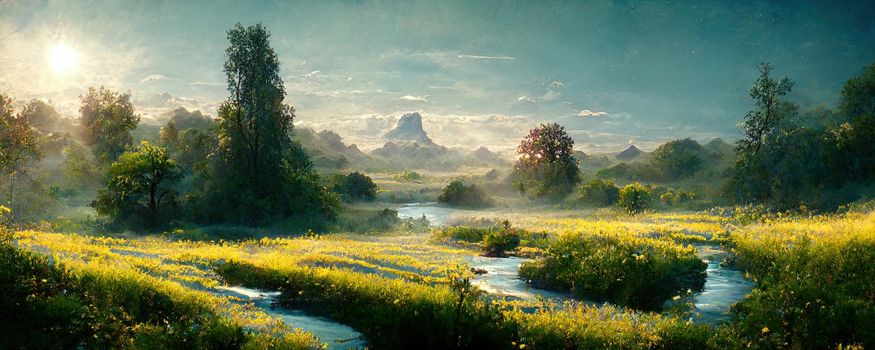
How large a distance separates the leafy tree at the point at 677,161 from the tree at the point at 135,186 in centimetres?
10158

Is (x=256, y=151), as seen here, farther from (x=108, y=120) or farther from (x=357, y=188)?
(x=357, y=188)

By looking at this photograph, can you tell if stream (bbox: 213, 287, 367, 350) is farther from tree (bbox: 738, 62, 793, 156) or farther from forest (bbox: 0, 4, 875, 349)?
tree (bbox: 738, 62, 793, 156)

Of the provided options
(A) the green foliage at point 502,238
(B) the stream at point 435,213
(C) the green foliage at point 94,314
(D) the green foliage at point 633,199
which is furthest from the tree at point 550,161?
(C) the green foliage at point 94,314

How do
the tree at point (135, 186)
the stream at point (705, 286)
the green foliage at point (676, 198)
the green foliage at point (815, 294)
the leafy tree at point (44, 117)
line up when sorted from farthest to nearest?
the leafy tree at point (44, 117) < the green foliage at point (676, 198) < the tree at point (135, 186) < the stream at point (705, 286) < the green foliage at point (815, 294)

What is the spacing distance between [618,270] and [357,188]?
7188cm

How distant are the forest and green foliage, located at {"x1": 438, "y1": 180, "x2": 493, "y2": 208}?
840 inches

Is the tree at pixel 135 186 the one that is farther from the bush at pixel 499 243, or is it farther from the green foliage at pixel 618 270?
the green foliage at pixel 618 270

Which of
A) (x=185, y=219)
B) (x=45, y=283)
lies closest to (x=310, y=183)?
(x=185, y=219)

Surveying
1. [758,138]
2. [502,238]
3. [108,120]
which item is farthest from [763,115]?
[108,120]

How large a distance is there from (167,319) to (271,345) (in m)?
4.65

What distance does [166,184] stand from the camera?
51.1 m

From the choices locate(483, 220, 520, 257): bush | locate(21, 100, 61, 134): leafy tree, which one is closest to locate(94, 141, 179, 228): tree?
locate(483, 220, 520, 257): bush

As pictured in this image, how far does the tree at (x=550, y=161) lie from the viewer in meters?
90.4

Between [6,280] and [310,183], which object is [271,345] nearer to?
[6,280]
